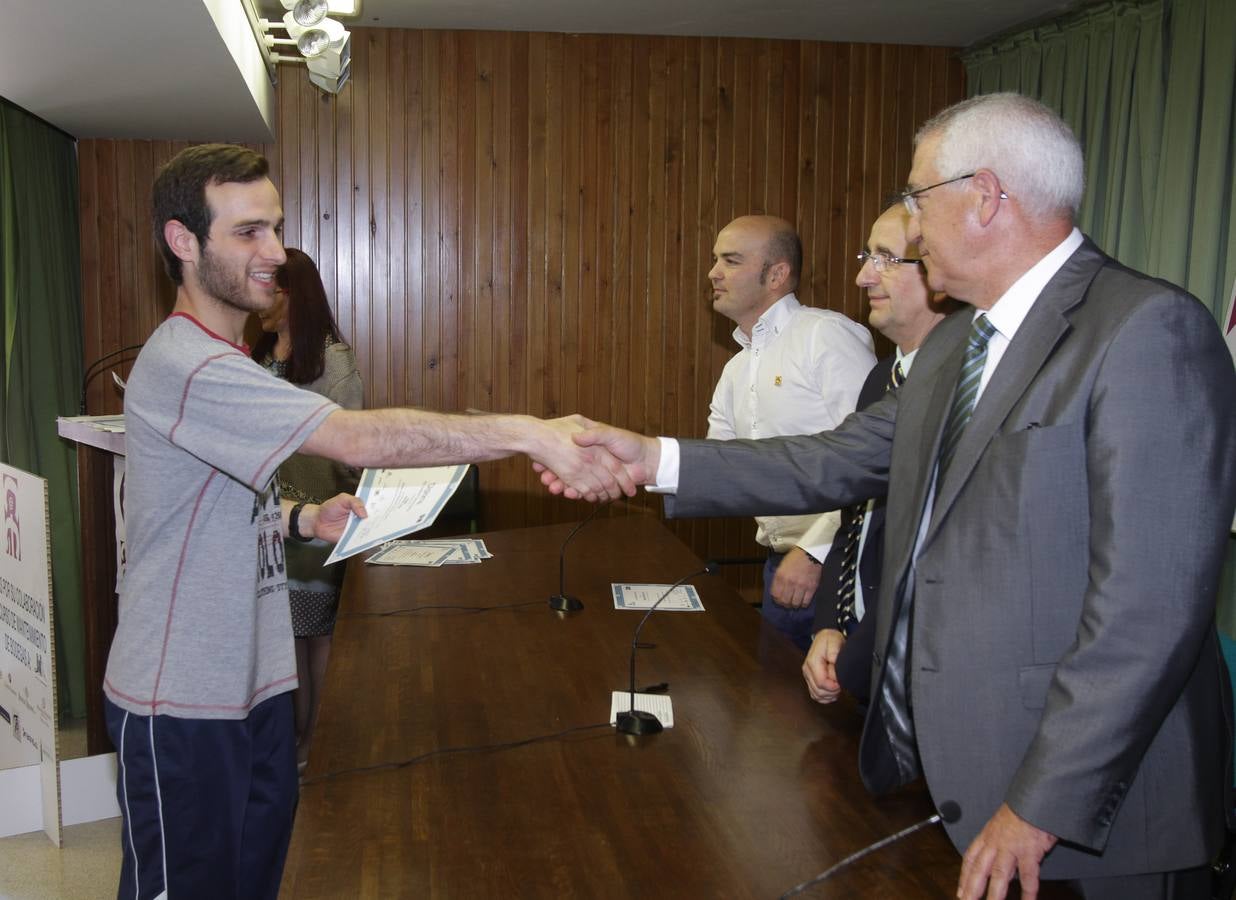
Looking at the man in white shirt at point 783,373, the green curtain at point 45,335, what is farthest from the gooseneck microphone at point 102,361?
the man in white shirt at point 783,373

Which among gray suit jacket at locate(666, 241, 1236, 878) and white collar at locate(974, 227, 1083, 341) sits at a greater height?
white collar at locate(974, 227, 1083, 341)

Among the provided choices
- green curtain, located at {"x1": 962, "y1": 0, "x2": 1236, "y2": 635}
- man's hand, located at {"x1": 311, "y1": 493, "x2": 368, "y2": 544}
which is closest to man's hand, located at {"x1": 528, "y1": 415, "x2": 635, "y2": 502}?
man's hand, located at {"x1": 311, "y1": 493, "x2": 368, "y2": 544}

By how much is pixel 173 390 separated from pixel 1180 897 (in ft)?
5.70

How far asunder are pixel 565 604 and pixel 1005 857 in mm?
1511

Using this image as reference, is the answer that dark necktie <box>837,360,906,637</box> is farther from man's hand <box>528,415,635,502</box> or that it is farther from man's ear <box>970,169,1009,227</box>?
man's ear <box>970,169,1009,227</box>

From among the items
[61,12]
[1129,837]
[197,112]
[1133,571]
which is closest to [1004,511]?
A: [1133,571]

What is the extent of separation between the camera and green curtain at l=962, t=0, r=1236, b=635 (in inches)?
151

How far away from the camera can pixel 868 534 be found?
2.25 m

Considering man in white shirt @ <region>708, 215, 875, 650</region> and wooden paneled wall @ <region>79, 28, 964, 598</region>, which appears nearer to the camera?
man in white shirt @ <region>708, 215, 875, 650</region>

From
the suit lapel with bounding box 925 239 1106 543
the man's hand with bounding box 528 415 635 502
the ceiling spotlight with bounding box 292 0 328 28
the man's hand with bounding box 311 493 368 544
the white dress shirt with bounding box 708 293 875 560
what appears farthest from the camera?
the ceiling spotlight with bounding box 292 0 328 28

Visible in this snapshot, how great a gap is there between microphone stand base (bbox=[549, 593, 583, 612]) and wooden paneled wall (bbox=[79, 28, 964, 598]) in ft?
8.76

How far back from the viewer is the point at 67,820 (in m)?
3.41

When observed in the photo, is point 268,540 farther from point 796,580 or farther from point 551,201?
point 551,201

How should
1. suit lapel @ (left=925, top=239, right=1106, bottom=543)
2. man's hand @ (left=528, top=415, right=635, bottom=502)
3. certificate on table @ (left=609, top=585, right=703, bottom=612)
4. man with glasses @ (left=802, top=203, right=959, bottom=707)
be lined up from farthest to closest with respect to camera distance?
1. certificate on table @ (left=609, top=585, right=703, bottom=612)
2. man's hand @ (left=528, top=415, right=635, bottom=502)
3. man with glasses @ (left=802, top=203, right=959, bottom=707)
4. suit lapel @ (left=925, top=239, right=1106, bottom=543)
